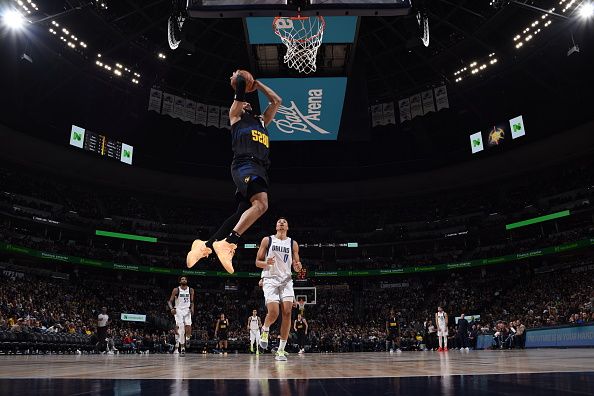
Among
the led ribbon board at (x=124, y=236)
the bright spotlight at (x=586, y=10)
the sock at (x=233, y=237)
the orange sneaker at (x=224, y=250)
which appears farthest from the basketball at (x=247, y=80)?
the led ribbon board at (x=124, y=236)

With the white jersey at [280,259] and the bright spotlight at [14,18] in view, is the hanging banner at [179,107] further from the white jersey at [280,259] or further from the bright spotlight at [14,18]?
the white jersey at [280,259]

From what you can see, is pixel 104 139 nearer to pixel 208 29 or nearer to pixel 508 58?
pixel 208 29

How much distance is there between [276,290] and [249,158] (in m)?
3.09

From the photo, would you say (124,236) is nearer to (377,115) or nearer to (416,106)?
(377,115)

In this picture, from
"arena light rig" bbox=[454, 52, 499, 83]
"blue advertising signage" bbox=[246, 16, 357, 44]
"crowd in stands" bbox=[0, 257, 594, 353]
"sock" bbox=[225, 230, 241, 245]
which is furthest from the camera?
"arena light rig" bbox=[454, 52, 499, 83]

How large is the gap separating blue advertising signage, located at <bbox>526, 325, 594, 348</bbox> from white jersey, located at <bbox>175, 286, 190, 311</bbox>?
52.8 feet

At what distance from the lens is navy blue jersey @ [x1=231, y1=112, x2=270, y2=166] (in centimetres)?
594

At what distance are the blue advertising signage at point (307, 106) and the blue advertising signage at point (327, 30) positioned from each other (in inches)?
116

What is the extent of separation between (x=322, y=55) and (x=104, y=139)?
20592 mm

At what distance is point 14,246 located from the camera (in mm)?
28781

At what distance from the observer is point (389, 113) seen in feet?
112

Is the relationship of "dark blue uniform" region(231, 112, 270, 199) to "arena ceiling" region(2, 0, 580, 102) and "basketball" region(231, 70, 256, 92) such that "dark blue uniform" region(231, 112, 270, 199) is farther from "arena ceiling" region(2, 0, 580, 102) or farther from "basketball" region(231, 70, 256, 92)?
"arena ceiling" region(2, 0, 580, 102)

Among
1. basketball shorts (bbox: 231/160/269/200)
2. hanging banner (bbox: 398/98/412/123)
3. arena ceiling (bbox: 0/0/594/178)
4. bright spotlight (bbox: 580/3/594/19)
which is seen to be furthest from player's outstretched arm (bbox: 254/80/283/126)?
hanging banner (bbox: 398/98/412/123)

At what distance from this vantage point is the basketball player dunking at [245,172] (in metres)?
5.81
